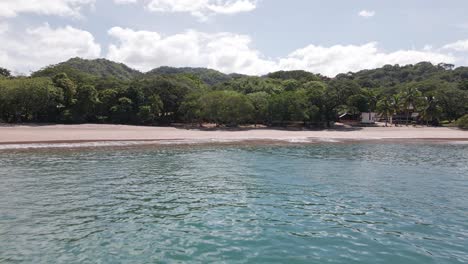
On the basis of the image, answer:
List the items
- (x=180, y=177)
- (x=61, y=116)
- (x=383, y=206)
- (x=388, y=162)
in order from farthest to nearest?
(x=61, y=116) < (x=388, y=162) < (x=180, y=177) < (x=383, y=206)

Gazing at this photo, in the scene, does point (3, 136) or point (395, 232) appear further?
point (3, 136)

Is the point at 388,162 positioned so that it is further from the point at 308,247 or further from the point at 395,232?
the point at 308,247

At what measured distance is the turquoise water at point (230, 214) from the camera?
9617mm

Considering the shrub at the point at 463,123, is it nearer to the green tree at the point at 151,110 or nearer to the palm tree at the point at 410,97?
the palm tree at the point at 410,97

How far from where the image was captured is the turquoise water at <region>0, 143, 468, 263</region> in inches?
379

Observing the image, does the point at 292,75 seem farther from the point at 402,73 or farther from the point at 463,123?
the point at 463,123

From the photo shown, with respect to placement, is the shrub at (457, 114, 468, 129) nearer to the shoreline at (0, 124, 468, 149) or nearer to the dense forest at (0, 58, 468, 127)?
the dense forest at (0, 58, 468, 127)

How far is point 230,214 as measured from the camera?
13.2m

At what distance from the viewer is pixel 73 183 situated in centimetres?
1873

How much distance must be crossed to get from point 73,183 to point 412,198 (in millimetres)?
15732

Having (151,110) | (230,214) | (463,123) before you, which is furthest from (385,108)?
(230,214)

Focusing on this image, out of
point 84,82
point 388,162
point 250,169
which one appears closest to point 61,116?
point 84,82

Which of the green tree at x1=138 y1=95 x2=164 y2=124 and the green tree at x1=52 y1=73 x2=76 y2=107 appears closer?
the green tree at x1=52 y1=73 x2=76 y2=107

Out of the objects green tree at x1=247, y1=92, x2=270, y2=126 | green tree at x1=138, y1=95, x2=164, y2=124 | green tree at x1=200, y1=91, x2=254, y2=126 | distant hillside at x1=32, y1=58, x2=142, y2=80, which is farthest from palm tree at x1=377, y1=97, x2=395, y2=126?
distant hillside at x1=32, y1=58, x2=142, y2=80
